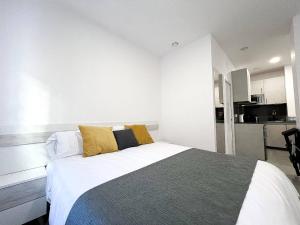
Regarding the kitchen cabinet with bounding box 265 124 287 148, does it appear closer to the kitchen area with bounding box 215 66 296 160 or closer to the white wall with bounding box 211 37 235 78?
the kitchen area with bounding box 215 66 296 160

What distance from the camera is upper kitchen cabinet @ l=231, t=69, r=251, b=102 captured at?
3.94 meters

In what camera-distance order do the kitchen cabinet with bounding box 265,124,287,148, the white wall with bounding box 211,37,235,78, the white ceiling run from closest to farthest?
the white ceiling, the white wall with bounding box 211,37,235,78, the kitchen cabinet with bounding box 265,124,287,148

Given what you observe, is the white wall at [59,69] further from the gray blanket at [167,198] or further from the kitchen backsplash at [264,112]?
the kitchen backsplash at [264,112]

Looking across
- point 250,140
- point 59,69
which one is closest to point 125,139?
point 59,69

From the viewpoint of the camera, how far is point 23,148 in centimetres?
166

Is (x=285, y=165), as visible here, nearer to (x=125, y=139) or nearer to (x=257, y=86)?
(x=257, y=86)

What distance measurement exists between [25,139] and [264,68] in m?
6.55

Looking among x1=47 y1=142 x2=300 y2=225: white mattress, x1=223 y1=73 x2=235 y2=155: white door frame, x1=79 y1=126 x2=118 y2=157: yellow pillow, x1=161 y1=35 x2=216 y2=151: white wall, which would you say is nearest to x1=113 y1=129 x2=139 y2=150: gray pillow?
x1=79 y1=126 x2=118 y2=157: yellow pillow

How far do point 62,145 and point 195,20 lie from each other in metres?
2.83

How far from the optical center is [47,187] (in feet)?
4.79

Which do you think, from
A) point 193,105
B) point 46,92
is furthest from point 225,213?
point 193,105

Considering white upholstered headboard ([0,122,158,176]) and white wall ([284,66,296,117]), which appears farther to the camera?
white wall ([284,66,296,117])

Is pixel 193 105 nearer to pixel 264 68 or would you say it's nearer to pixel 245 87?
pixel 245 87

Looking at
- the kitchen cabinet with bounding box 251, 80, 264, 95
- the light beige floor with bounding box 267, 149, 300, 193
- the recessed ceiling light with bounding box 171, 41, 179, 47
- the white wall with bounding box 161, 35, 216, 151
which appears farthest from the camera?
the kitchen cabinet with bounding box 251, 80, 264, 95
